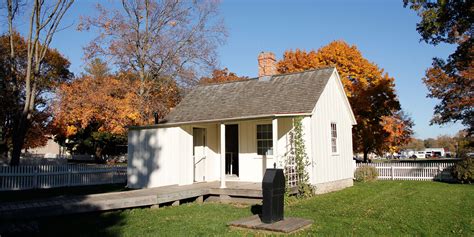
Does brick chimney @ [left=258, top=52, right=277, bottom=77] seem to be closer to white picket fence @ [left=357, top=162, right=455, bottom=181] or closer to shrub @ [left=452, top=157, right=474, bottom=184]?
white picket fence @ [left=357, top=162, right=455, bottom=181]

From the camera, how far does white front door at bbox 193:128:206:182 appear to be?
1595 cm

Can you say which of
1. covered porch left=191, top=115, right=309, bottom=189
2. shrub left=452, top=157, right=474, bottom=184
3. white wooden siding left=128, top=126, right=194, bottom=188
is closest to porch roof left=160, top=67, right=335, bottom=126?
covered porch left=191, top=115, right=309, bottom=189

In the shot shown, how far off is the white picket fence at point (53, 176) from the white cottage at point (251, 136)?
4.55 m

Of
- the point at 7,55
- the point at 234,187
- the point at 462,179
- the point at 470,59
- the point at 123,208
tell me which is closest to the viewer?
the point at 123,208

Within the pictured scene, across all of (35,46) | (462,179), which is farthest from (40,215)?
(462,179)

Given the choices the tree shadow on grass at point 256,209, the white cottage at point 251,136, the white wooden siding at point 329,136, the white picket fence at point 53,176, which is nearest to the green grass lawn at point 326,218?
the tree shadow on grass at point 256,209

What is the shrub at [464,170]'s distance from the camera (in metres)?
18.3

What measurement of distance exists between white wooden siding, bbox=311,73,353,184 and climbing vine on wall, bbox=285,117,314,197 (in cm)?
53

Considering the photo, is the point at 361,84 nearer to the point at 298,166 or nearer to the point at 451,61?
the point at 451,61

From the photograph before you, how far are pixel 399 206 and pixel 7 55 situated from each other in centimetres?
3052

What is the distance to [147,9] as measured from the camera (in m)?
27.1

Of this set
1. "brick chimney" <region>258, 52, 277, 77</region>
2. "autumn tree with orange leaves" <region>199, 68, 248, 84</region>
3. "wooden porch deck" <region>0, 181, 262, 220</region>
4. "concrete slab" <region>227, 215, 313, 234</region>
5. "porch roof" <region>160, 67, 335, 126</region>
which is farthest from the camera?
"autumn tree with orange leaves" <region>199, 68, 248, 84</region>

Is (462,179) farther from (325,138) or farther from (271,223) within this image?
(271,223)

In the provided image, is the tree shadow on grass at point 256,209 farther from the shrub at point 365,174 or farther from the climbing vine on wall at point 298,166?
the shrub at point 365,174
